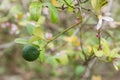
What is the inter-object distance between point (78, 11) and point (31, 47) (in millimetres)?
214

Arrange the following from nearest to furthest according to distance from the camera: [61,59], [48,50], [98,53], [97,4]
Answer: [97,4] → [98,53] → [61,59] → [48,50]

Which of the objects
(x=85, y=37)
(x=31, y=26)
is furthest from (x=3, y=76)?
(x=31, y=26)

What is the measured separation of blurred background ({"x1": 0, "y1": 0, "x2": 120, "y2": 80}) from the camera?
7.50ft

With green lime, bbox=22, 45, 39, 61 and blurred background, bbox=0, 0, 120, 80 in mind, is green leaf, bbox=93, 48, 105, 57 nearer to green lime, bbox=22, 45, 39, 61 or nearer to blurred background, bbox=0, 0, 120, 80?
green lime, bbox=22, 45, 39, 61

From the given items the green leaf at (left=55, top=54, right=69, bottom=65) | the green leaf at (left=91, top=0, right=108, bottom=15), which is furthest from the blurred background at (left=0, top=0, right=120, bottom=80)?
the green leaf at (left=91, top=0, right=108, bottom=15)

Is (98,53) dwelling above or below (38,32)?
below

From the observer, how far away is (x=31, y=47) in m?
1.32

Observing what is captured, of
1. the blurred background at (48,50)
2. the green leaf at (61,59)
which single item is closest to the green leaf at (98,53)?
the green leaf at (61,59)

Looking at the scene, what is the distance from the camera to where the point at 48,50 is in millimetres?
2420

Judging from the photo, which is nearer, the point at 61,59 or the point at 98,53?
the point at 98,53

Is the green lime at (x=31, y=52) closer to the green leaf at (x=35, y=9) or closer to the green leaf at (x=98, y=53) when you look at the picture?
the green leaf at (x=35, y=9)

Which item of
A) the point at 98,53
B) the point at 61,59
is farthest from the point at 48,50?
the point at 98,53

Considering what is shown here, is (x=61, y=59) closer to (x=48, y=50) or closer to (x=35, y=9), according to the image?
(x=48, y=50)

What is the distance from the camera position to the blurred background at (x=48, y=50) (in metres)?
2.29
